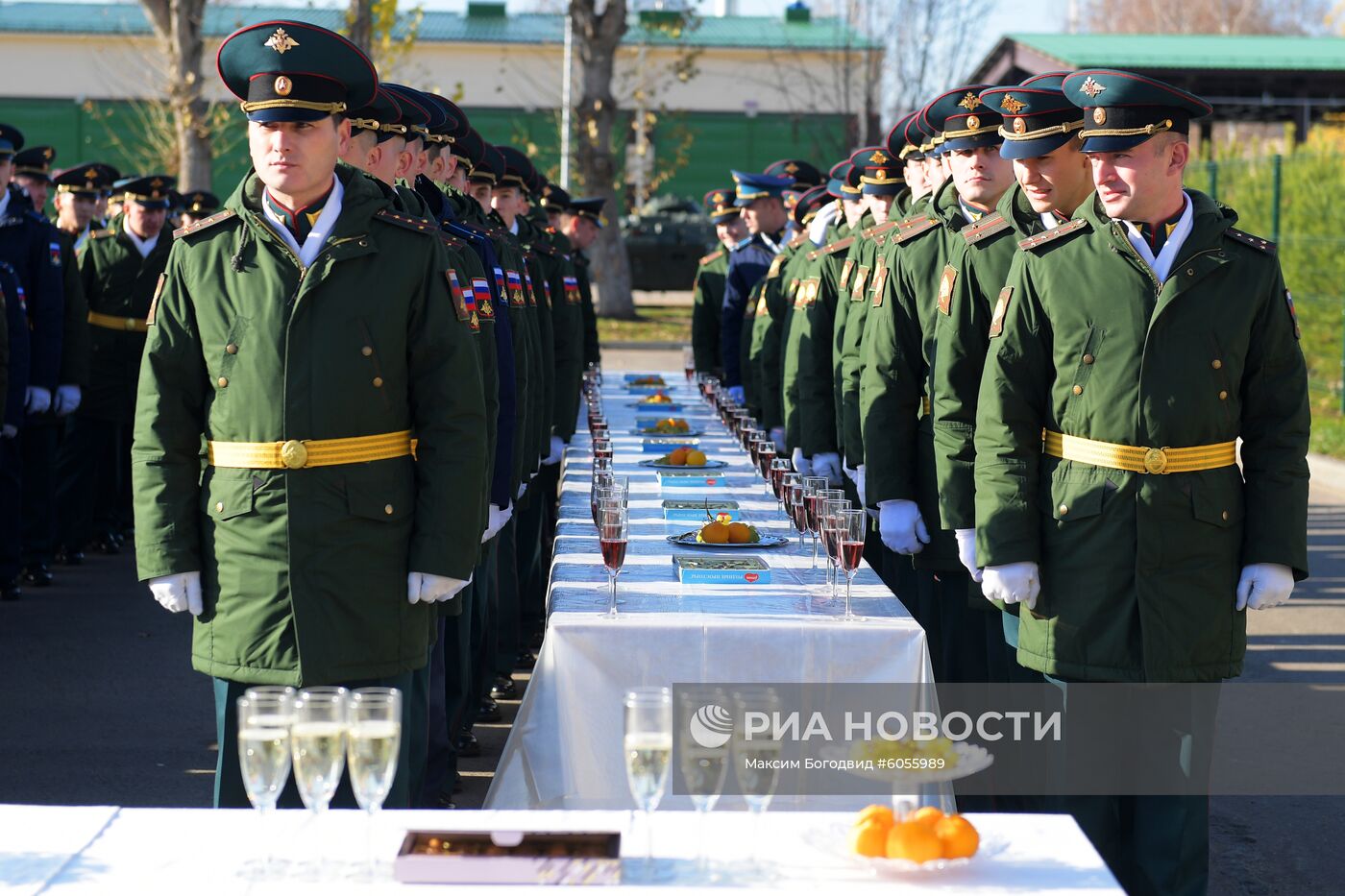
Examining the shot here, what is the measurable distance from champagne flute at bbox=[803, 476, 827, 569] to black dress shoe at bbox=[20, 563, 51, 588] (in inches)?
239

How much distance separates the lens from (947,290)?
16.6ft

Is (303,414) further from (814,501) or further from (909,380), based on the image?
(909,380)

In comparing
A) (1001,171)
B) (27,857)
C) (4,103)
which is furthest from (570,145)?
(27,857)

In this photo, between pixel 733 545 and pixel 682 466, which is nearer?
pixel 733 545

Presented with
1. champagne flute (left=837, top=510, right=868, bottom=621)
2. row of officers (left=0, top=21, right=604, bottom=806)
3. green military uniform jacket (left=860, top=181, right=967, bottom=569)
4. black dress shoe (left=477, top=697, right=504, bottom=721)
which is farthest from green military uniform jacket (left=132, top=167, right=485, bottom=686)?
black dress shoe (left=477, top=697, right=504, bottom=721)

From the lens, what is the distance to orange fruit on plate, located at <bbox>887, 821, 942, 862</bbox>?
8.34ft

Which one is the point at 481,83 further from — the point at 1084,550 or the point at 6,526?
the point at 1084,550

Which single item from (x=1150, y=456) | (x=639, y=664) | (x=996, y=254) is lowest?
(x=639, y=664)

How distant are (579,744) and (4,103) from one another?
43.2m

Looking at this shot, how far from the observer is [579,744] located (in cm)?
438

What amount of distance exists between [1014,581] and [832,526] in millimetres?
513

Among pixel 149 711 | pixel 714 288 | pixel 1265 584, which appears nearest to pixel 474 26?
pixel 714 288

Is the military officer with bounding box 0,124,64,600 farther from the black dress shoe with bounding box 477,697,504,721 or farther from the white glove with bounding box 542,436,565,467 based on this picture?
the black dress shoe with bounding box 477,697,504,721

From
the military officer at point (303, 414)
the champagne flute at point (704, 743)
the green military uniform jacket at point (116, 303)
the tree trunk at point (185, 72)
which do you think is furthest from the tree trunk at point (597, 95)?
the champagne flute at point (704, 743)
